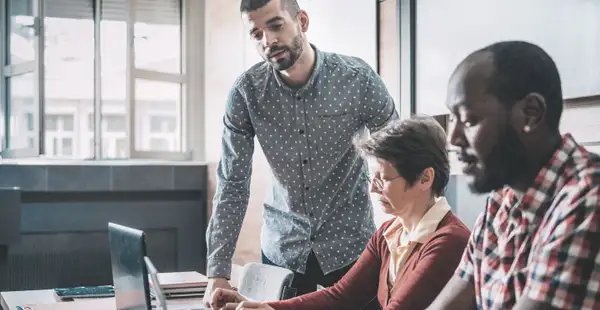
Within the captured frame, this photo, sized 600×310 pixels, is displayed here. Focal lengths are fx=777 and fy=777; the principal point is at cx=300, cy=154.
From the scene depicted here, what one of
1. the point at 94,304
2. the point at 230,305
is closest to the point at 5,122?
the point at 94,304

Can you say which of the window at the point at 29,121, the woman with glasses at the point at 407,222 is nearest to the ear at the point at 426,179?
the woman with glasses at the point at 407,222

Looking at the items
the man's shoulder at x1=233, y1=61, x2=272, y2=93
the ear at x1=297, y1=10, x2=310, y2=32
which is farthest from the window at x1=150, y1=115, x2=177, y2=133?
the ear at x1=297, y1=10, x2=310, y2=32

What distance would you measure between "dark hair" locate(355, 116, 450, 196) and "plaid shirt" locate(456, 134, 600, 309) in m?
0.52

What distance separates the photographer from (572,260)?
3.32 ft

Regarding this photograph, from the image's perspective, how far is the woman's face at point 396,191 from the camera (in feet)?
5.97

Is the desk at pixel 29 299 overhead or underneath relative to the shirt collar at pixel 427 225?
underneath

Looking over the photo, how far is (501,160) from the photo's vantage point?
3.73 ft

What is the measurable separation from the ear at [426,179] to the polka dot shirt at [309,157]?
1.40 feet

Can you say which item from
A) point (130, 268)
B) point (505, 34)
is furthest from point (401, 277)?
point (505, 34)

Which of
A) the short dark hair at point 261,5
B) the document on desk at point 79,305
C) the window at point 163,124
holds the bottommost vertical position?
the document on desk at point 79,305

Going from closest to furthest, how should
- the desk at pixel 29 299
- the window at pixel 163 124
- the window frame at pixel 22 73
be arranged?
the desk at pixel 29 299 < the window frame at pixel 22 73 < the window at pixel 163 124

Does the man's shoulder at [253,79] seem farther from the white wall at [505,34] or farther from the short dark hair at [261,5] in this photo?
the white wall at [505,34]

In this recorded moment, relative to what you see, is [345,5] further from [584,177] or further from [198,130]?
[584,177]

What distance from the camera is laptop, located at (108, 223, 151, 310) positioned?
1.69 metres
